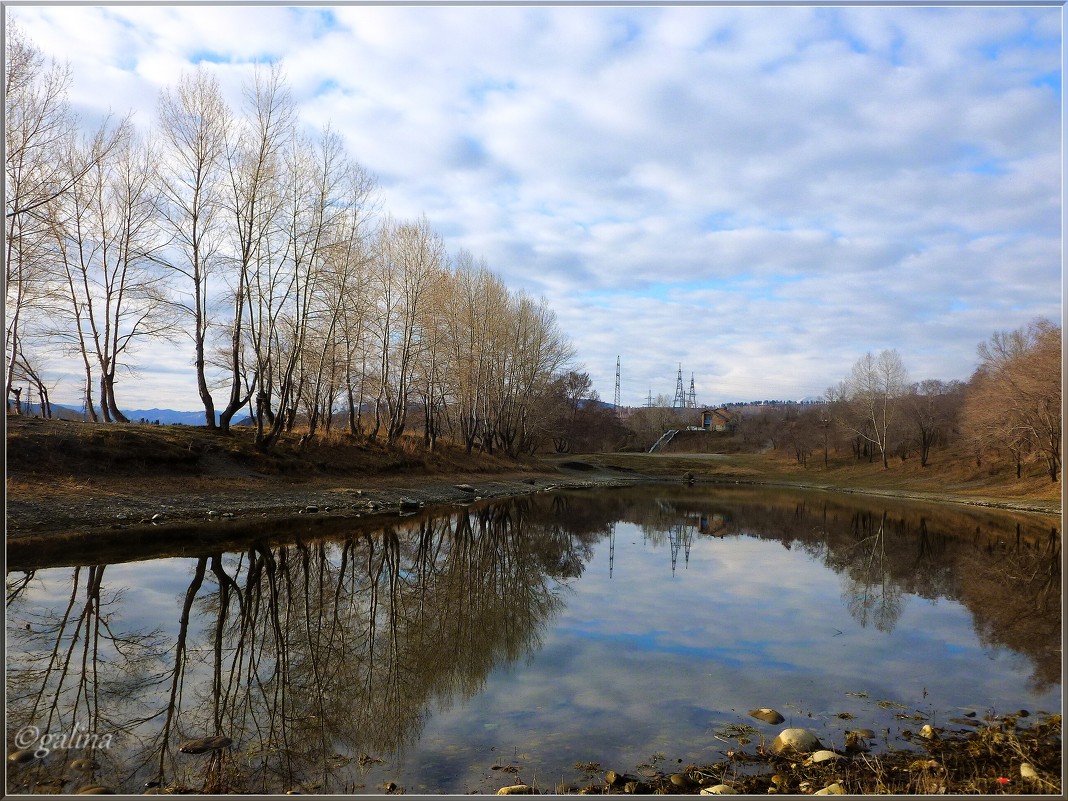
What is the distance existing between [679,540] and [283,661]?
17.3 m

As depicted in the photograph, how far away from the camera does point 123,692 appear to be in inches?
277

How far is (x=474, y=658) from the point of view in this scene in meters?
9.23

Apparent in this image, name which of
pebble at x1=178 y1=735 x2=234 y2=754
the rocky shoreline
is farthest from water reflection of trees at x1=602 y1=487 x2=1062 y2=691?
the rocky shoreline

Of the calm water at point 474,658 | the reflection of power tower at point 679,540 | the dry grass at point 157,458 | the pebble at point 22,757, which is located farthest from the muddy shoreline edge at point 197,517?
the reflection of power tower at point 679,540

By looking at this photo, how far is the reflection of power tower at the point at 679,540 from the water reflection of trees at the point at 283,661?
502 centimetres

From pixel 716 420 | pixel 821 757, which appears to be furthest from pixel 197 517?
pixel 716 420

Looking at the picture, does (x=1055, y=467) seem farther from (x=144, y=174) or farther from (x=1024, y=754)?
(x=144, y=174)

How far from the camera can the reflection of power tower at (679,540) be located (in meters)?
19.3

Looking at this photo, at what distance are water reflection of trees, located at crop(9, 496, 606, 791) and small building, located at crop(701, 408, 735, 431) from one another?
95.6m

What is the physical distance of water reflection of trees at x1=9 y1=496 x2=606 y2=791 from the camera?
593cm

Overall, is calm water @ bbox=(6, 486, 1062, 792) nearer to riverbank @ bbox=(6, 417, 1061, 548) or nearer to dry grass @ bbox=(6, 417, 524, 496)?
riverbank @ bbox=(6, 417, 1061, 548)

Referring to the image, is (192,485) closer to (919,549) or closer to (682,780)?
(682,780)

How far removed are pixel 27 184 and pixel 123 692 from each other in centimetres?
1489

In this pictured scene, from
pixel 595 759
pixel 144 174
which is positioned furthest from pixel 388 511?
pixel 595 759
